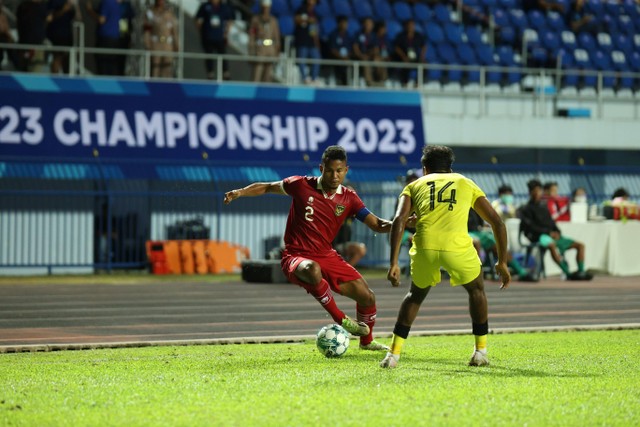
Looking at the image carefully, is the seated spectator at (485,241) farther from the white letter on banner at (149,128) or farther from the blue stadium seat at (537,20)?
the blue stadium seat at (537,20)

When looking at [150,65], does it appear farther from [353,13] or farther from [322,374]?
[322,374]

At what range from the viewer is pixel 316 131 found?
92.4ft

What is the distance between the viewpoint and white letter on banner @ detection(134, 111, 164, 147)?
2636 centimetres

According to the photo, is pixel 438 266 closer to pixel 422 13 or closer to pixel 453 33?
pixel 453 33

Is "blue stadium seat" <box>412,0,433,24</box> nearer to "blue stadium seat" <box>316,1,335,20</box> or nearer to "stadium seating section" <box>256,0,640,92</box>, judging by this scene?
"stadium seating section" <box>256,0,640,92</box>

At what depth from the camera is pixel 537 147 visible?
30734 millimetres

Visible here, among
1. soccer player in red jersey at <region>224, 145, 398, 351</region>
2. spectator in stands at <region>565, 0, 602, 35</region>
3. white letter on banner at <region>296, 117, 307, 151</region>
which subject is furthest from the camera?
spectator in stands at <region>565, 0, 602, 35</region>

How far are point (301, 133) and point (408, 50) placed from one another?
4.47 meters

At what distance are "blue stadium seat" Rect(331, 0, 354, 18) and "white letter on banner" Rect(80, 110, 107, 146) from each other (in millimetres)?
8176

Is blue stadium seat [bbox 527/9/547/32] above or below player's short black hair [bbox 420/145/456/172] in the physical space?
above

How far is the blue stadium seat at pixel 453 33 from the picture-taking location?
108 ft

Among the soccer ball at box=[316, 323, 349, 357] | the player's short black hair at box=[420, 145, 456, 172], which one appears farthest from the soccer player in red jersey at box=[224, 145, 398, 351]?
the player's short black hair at box=[420, 145, 456, 172]

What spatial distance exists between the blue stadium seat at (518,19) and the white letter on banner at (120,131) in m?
13.1

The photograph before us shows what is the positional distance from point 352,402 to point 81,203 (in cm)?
1847
